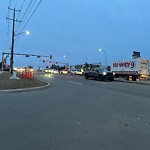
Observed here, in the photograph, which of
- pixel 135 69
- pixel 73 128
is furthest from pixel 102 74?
pixel 73 128

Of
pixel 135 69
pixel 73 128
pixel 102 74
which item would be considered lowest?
pixel 73 128

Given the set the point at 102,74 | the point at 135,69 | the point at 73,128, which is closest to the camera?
the point at 73,128

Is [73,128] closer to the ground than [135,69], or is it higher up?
closer to the ground

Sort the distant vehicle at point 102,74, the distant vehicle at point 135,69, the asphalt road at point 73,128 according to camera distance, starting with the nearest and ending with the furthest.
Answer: the asphalt road at point 73,128 < the distant vehicle at point 102,74 < the distant vehicle at point 135,69

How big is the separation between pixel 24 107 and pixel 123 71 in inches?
1619

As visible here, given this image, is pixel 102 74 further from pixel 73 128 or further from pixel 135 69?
pixel 73 128

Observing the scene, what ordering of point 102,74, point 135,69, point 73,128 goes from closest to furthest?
1. point 73,128
2. point 102,74
3. point 135,69

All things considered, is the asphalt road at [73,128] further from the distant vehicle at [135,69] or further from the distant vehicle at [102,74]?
the distant vehicle at [135,69]

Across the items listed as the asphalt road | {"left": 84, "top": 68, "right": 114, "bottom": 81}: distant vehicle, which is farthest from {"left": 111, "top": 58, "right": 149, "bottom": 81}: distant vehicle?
the asphalt road

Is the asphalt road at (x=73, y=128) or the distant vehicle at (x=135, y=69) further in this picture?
the distant vehicle at (x=135, y=69)

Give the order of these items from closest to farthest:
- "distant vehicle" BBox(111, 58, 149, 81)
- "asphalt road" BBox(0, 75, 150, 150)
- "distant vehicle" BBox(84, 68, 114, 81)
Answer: "asphalt road" BBox(0, 75, 150, 150) → "distant vehicle" BBox(84, 68, 114, 81) → "distant vehicle" BBox(111, 58, 149, 81)

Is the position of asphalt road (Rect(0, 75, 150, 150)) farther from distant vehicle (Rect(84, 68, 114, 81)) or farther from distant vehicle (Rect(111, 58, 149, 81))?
distant vehicle (Rect(111, 58, 149, 81))

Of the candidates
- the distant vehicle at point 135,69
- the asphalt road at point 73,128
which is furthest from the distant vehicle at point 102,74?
the asphalt road at point 73,128

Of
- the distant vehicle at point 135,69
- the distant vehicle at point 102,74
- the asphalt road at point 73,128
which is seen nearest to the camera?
the asphalt road at point 73,128
